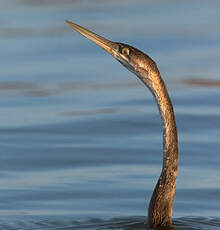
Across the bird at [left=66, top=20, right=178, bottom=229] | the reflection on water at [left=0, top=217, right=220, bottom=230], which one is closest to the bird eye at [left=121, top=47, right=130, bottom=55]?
the bird at [left=66, top=20, right=178, bottom=229]

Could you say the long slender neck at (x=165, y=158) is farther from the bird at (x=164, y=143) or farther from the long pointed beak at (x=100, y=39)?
the long pointed beak at (x=100, y=39)

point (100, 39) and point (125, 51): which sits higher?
point (100, 39)

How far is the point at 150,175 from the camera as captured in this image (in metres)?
11.2

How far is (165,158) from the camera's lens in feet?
29.7

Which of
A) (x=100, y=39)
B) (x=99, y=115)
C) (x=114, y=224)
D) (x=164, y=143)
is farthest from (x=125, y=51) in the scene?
(x=99, y=115)

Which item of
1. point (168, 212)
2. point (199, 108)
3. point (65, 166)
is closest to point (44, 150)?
point (65, 166)

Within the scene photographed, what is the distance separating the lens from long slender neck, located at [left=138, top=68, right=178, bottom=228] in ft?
29.3

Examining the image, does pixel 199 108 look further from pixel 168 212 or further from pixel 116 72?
pixel 168 212

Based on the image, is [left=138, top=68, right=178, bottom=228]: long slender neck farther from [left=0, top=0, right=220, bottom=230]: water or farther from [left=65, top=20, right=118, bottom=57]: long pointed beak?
[left=65, top=20, right=118, bottom=57]: long pointed beak

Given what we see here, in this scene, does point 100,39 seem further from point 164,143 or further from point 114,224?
point 114,224

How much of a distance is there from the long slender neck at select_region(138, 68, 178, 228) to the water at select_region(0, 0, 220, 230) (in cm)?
31

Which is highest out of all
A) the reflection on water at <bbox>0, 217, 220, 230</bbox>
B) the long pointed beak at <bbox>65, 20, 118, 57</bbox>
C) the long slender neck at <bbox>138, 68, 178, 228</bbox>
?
the long pointed beak at <bbox>65, 20, 118, 57</bbox>

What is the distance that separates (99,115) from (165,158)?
4609mm

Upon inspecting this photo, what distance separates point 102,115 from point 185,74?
2058mm
